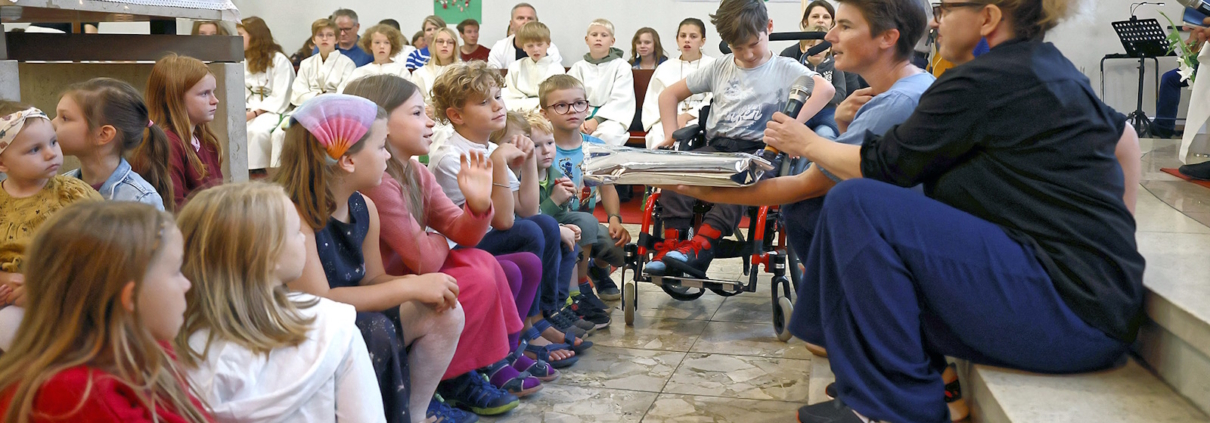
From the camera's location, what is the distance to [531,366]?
2.80 m

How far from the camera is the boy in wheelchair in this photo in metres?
3.48

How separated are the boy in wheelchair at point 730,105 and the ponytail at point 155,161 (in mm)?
1622

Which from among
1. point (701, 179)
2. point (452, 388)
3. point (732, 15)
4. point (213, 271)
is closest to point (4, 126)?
point (213, 271)

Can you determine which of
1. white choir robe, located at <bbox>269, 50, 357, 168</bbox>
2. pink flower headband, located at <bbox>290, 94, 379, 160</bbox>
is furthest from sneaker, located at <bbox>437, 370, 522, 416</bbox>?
white choir robe, located at <bbox>269, 50, 357, 168</bbox>

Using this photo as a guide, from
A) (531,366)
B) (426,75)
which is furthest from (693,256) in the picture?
(426,75)

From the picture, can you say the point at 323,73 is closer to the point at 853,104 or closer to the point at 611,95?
the point at 611,95

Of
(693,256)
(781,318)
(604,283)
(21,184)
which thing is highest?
(21,184)

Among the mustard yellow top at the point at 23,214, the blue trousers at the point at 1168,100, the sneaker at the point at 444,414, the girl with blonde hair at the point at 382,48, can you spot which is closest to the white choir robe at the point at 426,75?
the girl with blonde hair at the point at 382,48

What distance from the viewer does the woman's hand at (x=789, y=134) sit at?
2127mm

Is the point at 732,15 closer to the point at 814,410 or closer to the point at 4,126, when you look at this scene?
the point at 814,410

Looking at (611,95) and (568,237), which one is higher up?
(611,95)

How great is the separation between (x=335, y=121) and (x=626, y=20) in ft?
25.5

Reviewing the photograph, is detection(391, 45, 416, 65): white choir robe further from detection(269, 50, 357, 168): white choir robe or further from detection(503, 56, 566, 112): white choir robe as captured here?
detection(503, 56, 566, 112): white choir robe

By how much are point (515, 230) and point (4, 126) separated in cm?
130
